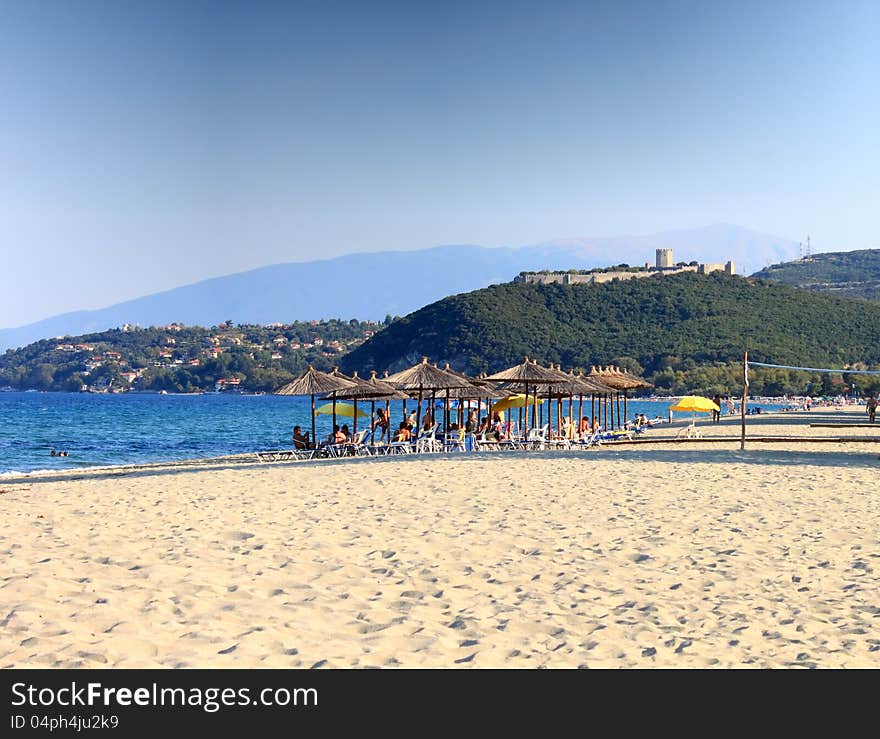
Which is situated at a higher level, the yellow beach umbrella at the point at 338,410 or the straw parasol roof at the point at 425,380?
the straw parasol roof at the point at 425,380

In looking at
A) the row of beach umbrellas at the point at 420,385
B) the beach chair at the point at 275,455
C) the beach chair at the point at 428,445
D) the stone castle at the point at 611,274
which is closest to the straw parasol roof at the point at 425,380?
the row of beach umbrellas at the point at 420,385

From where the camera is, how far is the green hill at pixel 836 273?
126 m

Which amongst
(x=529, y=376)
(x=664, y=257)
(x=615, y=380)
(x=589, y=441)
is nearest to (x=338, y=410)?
(x=529, y=376)

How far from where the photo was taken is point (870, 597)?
17.8 ft

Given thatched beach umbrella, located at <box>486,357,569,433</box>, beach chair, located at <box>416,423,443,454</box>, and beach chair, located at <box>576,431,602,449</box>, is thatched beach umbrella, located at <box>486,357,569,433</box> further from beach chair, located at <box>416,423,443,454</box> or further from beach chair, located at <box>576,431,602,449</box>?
beach chair, located at <box>416,423,443,454</box>

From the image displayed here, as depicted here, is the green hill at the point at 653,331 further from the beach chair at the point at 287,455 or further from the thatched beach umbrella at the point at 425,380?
the beach chair at the point at 287,455

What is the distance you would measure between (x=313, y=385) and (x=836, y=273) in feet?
474

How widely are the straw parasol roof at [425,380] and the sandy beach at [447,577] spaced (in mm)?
8390

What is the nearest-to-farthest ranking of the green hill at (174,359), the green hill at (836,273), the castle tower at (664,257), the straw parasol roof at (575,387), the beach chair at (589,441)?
the beach chair at (589,441), the straw parasol roof at (575,387), the green hill at (174,359), the castle tower at (664,257), the green hill at (836,273)

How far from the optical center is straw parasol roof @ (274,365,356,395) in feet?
60.1

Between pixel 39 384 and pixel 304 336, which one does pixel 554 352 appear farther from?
pixel 39 384

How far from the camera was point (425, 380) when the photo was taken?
1919 cm

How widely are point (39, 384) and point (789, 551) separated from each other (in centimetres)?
13067
